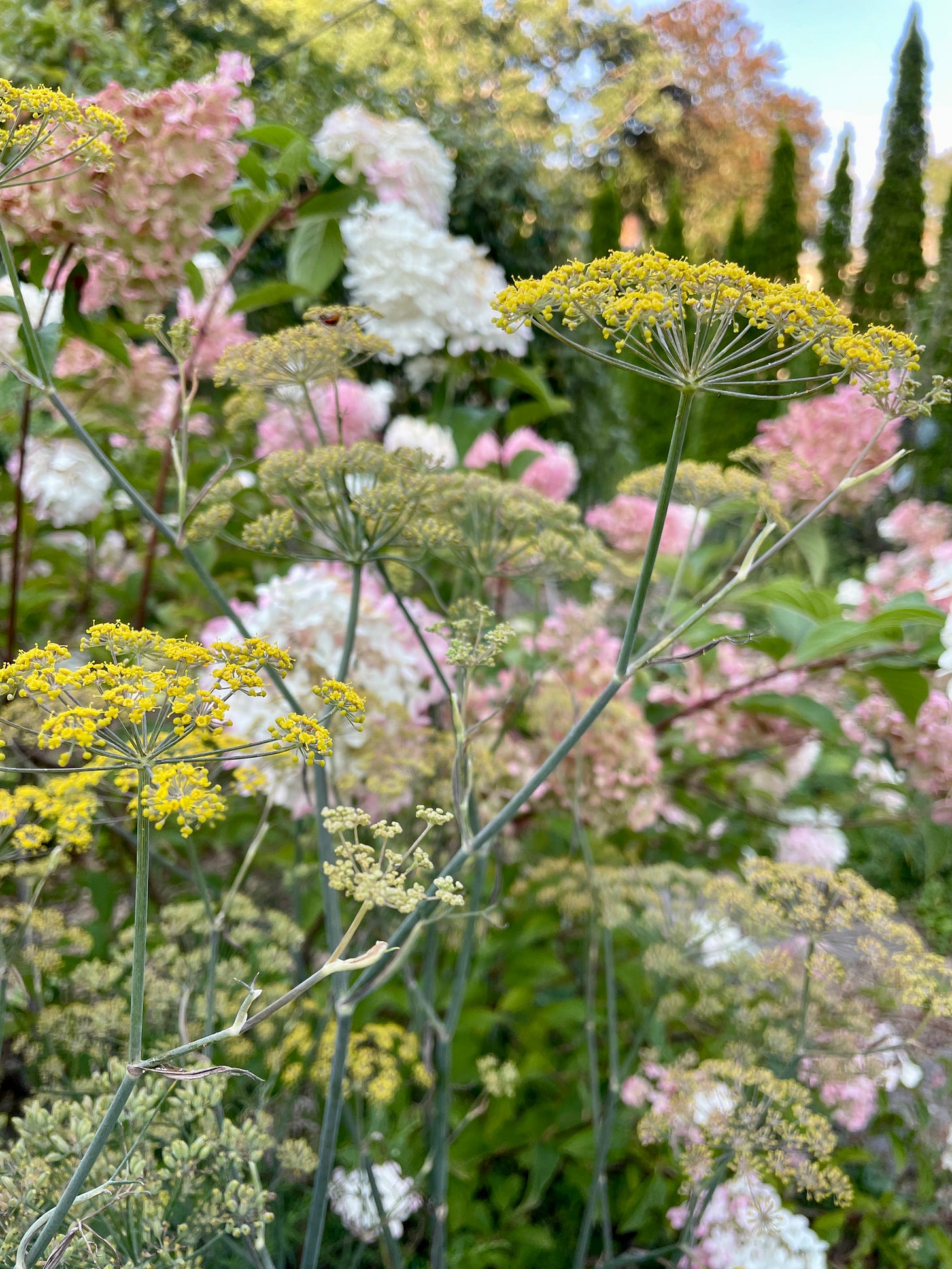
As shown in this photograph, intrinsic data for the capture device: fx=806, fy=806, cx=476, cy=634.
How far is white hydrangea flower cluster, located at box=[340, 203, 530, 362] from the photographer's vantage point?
1.21 m

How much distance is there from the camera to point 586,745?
1.23 m

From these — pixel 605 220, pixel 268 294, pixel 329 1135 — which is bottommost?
pixel 329 1135

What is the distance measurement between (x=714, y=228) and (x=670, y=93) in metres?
2.32

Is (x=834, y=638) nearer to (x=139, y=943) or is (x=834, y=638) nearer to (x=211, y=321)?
(x=139, y=943)

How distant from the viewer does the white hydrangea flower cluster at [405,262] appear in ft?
3.99

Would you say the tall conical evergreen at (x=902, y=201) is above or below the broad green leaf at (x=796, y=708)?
above

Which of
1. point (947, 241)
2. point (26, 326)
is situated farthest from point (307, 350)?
point (947, 241)

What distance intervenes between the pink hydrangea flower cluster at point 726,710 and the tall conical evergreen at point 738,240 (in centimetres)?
904

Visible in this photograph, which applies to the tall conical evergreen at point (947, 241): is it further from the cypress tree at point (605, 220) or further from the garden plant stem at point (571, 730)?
the garden plant stem at point (571, 730)

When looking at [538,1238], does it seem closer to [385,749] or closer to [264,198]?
[385,749]

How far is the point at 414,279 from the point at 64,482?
69cm

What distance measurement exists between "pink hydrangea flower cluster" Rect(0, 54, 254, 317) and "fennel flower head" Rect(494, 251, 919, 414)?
46 centimetres

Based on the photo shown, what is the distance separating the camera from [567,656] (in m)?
1.31

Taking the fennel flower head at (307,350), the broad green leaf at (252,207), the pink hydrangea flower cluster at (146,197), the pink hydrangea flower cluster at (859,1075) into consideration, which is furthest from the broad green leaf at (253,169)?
the pink hydrangea flower cluster at (859,1075)
